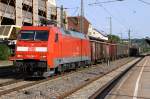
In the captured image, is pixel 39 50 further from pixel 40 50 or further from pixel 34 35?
pixel 34 35

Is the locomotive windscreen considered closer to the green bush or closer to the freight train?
the freight train

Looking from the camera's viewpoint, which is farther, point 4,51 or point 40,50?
point 4,51

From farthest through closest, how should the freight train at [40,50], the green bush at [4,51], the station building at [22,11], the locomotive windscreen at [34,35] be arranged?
the station building at [22,11], the green bush at [4,51], the locomotive windscreen at [34,35], the freight train at [40,50]

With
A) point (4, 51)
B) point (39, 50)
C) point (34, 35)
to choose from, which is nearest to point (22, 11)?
point (4, 51)

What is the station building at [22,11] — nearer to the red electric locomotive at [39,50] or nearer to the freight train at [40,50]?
the freight train at [40,50]

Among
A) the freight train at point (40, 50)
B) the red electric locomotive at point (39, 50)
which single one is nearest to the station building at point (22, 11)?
the freight train at point (40, 50)

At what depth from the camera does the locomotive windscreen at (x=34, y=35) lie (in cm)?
2422

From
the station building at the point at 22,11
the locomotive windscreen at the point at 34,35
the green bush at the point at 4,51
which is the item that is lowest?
the green bush at the point at 4,51

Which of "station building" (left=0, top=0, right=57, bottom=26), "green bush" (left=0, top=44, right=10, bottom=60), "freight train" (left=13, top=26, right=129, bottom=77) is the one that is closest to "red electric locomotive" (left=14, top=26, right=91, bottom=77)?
"freight train" (left=13, top=26, right=129, bottom=77)

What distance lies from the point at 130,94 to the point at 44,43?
8.20m

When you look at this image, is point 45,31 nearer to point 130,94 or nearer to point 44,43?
point 44,43

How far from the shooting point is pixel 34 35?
24406mm

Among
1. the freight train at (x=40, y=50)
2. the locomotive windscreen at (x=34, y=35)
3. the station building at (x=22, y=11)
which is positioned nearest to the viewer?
the freight train at (x=40, y=50)

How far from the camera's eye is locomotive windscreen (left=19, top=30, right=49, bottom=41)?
24219 millimetres
